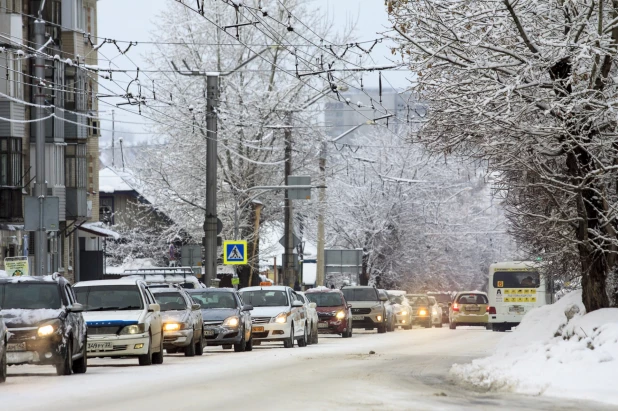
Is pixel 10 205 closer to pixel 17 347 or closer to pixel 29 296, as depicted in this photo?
pixel 29 296

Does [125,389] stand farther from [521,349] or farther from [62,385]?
[521,349]

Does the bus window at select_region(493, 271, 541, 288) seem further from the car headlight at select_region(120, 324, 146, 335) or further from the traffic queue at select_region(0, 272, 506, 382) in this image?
the car headlight at select_region(120, 324, 146, 335)

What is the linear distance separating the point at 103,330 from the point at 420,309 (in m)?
39.2

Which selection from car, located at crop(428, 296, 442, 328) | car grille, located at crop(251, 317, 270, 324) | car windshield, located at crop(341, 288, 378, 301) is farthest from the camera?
car, located at crop(428, 296, 442, 328)

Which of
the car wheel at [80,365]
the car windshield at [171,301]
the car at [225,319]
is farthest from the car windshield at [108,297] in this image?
the car at [225,319]

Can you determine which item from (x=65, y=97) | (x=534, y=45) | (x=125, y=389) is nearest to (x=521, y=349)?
(x=534, y=45)

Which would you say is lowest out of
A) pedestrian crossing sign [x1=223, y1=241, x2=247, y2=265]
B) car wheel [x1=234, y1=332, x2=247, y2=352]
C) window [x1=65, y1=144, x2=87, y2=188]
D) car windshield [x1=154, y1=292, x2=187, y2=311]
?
car wheel [x1=234, y1=332, x2=247, y2=352]

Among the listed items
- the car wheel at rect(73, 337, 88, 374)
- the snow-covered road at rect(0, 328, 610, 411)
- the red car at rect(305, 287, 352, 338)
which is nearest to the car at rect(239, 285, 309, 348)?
the snow-covered road at rect(0, 328, 610, 411)

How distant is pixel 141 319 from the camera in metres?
23.4

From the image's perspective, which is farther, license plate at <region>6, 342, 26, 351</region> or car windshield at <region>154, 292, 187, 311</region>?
car windshield at <region>154, 292, 187, 311</region>

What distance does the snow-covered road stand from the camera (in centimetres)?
1492

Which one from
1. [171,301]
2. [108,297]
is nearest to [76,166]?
[171,301]

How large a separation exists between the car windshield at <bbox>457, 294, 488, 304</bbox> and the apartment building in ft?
50.0

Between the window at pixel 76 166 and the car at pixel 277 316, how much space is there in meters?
21.2
